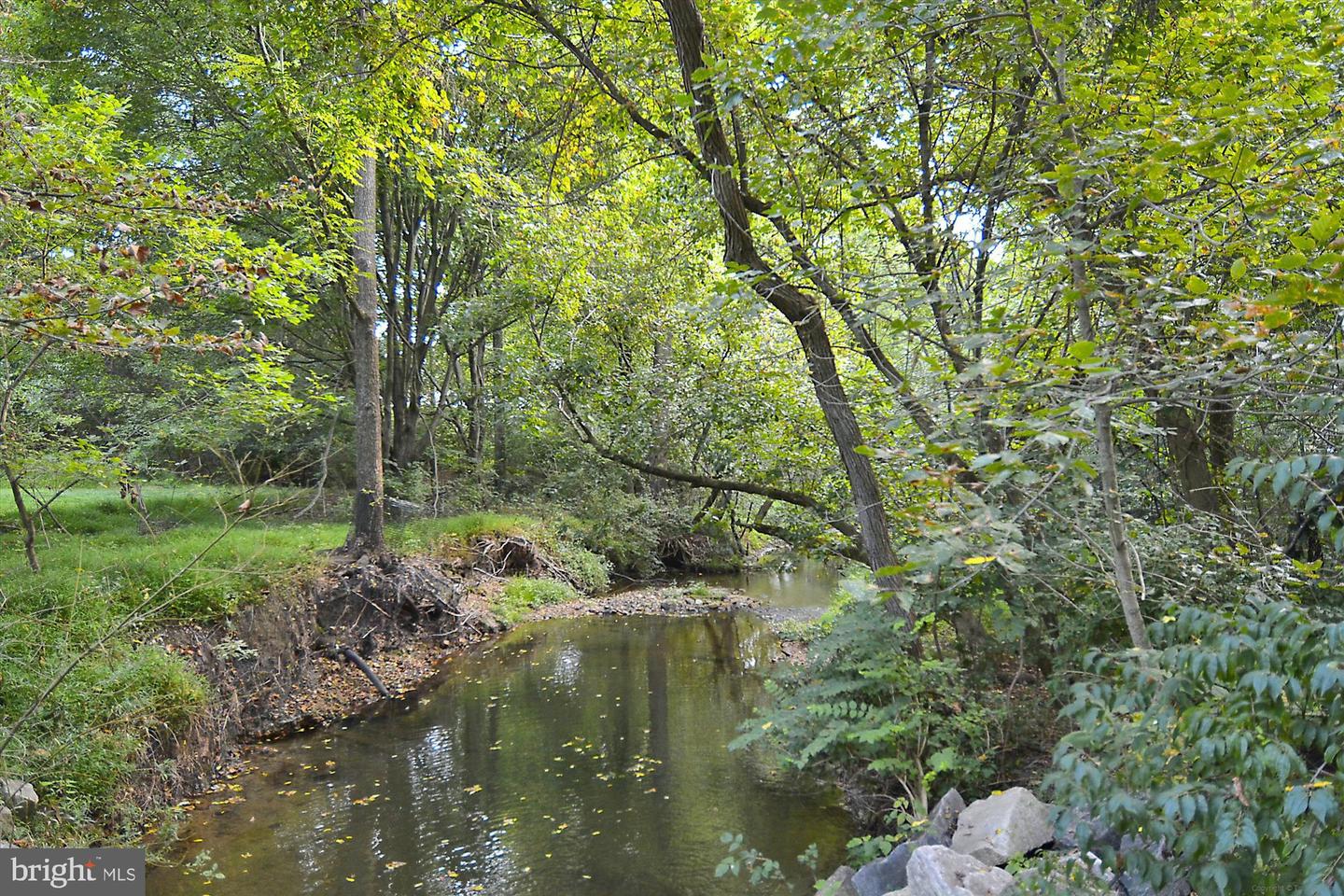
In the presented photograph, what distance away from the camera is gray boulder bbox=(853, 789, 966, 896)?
4078mm

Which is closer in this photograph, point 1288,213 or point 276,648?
point 1288,213

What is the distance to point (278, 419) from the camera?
11.1 m

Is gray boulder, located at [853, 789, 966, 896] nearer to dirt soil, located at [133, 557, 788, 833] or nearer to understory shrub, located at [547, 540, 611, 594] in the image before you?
dirt soil, located at [133, 557, 788, 833]

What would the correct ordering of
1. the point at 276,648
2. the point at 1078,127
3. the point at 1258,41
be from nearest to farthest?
the point at 1078,127
the point at 1258,41
the point at 276,648

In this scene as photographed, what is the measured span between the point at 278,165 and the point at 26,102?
8.21 meters

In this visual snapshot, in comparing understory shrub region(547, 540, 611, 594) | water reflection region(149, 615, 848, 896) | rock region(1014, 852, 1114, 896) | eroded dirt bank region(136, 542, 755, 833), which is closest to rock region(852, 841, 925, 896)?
water reflection region(149, 615, 848, 896)

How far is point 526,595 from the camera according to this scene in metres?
14.2

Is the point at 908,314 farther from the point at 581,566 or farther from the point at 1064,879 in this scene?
the point at 581,566

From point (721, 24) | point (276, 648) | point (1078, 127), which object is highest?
point (721, 24)

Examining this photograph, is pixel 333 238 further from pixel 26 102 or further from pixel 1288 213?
pixel 1288 213

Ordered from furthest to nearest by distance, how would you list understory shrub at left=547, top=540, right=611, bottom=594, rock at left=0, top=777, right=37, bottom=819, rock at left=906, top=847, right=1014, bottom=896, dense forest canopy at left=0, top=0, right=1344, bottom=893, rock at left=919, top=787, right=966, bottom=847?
understory shrub at left=547, top=540, right=611, bottom=594, rock at left=0, top=777, right=37, bottom=819, rock at left=919, top=787, right=966, bottom=847, rock at left=906, top=847, right=1014, bottom=896, dense forest canopy at left=0, top=0, right=1344, bottom=893

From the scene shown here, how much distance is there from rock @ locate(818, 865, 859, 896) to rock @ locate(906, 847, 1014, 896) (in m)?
0.50

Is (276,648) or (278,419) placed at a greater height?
(278,419)

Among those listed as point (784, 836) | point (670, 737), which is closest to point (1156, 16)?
point (784, 836)
